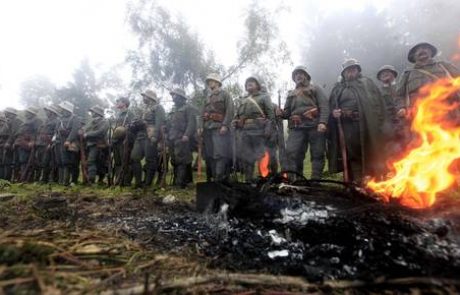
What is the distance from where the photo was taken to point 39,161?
13789 millimetres

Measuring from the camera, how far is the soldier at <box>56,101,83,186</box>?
484 inches

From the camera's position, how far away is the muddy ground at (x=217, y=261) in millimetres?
2748

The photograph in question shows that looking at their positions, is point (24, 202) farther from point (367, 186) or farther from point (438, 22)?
point (438, 22)

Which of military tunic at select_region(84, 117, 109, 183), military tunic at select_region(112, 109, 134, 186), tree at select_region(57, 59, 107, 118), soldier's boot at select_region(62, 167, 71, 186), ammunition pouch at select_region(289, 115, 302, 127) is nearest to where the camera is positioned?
ammunition pouch at select_region(289, 115, 302, 127)

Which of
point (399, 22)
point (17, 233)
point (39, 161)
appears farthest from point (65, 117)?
point (399, 22)

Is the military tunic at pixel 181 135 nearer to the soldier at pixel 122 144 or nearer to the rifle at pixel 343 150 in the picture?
the soldier at pixel 122 144

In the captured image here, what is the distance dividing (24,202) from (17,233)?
449cm

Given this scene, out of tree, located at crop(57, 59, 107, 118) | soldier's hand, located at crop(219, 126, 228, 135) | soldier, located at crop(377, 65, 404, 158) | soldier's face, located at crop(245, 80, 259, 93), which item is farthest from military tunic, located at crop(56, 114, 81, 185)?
tree, located at crop(57, 59, 107, 118)

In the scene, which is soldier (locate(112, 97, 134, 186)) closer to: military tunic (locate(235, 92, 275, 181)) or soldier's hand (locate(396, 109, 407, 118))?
military tunic (locate(235, 92, 275, 181))

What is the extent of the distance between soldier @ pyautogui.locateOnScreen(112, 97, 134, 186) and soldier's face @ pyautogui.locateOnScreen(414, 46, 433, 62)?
24.0 ft

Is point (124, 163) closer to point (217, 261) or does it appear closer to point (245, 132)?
point (245, 132)

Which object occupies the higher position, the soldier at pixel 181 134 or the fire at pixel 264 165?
the soldier at pixel 181 134

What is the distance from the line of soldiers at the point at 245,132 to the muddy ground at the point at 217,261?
5.57ft

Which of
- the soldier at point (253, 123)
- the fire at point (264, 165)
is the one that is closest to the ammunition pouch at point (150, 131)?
the soldier at point (253, 123)
